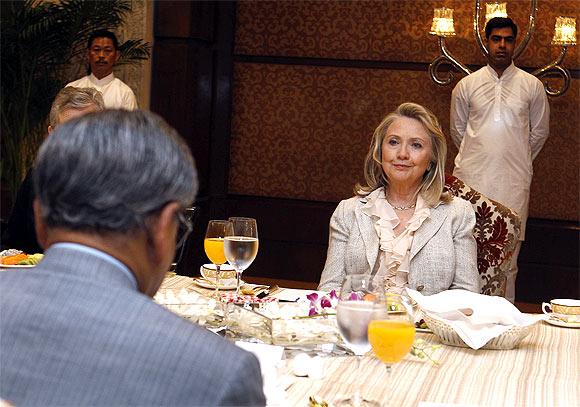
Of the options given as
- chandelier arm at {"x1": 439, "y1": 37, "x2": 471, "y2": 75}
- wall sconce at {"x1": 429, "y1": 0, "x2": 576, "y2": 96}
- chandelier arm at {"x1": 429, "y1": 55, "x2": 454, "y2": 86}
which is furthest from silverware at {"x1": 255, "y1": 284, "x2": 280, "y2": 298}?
chandelier arm at {"x1": 429, "y1": 55, "x2": 454, "y2": 86}

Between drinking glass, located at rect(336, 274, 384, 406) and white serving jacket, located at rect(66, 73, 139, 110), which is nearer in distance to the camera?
drinking glass, located at rect(336, 274, 384, 406)

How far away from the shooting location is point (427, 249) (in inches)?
129

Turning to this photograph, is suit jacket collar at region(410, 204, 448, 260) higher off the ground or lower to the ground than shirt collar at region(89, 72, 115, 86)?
lower

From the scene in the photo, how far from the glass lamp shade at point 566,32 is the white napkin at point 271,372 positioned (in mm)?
5029

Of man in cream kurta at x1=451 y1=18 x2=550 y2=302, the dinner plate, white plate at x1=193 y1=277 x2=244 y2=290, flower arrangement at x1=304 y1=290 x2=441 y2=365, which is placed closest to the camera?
flower arrangement at x1=304 y1=290 x2=441 y2=365

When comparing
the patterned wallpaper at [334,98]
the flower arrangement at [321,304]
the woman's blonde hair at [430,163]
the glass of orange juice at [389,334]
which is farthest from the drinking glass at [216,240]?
the patterned wallpaper at [334,98]

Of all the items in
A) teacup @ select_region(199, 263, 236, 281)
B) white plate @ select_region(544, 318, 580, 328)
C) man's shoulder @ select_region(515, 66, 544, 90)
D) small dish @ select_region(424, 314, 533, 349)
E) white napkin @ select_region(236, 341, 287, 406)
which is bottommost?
teacup @ select_region(199, 263, 236, 281)

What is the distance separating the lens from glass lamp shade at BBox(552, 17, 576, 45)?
6.56 metres

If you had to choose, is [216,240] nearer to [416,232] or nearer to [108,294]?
[416,232]

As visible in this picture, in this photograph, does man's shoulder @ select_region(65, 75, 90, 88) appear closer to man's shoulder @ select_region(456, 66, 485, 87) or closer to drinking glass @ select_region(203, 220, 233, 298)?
man's shoulder @ select_region(456, 66, 485, 87)

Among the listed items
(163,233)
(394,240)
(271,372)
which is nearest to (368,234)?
(394,240)

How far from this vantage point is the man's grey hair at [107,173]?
1.13 metres

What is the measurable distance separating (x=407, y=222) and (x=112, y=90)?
3.60 m

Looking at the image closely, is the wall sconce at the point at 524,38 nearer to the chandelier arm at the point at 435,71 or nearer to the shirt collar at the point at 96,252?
the chandelier arm at the point at 435,71
